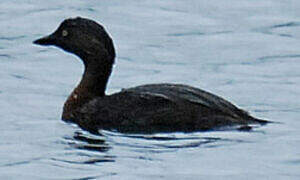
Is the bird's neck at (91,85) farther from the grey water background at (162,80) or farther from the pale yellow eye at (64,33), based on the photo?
the pale yellow eye at (64,33)

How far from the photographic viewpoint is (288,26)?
64.1 ft

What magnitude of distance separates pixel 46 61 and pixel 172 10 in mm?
3180

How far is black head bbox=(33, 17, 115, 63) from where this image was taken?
1503cm

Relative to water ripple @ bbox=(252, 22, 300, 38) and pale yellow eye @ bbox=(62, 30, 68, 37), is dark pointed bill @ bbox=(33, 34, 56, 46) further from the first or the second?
water ripple @ bbox=(252, 22, 300, 38)

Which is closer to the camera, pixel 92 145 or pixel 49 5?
pixel 92 145

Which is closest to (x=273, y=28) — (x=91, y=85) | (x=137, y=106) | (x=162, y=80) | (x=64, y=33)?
(x=162, y=80)

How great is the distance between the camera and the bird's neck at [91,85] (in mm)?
14969

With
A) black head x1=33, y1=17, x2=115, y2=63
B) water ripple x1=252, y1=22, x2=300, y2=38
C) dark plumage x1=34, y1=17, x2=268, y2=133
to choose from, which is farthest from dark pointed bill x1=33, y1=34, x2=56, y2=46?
water ripple x1=252, y1=22, x2=300, y2=38

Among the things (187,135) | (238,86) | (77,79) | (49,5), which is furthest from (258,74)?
(49,5)

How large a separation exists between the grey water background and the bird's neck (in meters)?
0.21

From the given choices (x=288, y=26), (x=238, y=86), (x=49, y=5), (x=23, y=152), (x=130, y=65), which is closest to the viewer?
(x=23, y=152)

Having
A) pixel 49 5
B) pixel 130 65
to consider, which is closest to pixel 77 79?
pixel 130 65

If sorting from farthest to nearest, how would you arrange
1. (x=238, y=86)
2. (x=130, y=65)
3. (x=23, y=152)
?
(x=130, y=65)
(x=238, y=86)
(x=23, y=152)

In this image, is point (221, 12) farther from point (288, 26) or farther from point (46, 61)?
point (46, 61)
